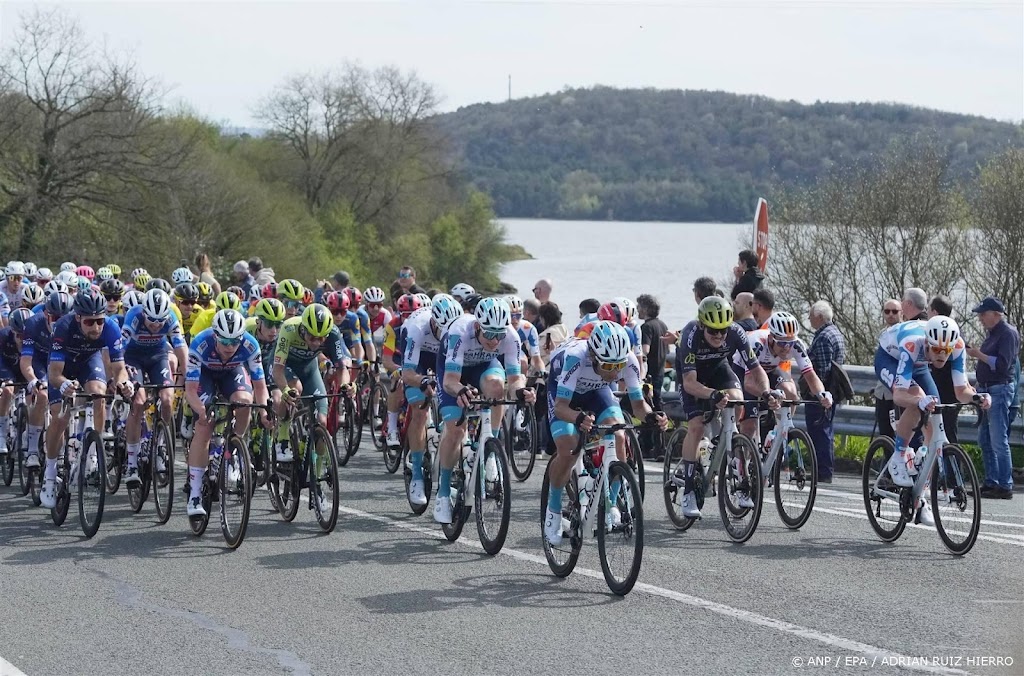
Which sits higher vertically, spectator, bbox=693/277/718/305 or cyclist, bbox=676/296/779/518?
spectator, bbox=693/277/718/305

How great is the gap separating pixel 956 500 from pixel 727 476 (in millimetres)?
1742

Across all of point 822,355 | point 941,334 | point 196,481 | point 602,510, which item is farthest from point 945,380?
point 196,481

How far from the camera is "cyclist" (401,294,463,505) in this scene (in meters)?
11.3

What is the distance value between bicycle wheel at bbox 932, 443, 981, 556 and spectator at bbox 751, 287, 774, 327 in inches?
115

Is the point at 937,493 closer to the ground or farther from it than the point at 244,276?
closer to the ground

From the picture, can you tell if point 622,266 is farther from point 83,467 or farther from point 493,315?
point 493,315

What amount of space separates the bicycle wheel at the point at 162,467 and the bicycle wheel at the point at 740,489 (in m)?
4.65

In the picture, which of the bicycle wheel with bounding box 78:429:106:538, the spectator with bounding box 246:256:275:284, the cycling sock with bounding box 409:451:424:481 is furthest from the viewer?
the spectator with bounding box 246:256:275:284

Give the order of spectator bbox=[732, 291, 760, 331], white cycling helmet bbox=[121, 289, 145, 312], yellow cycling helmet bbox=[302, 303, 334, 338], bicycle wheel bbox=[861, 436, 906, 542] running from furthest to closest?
spectator bbox=[732, 291, 760, 331], white cycling helmet bbox=[121, 289, 145, 312], yellow cycling helmet bbox=[302, 303, 334, 338], bicycle wheel bbox=[861, 436, 906, 542]

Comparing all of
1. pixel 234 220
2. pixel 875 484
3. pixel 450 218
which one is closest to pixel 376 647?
pixel 875 484

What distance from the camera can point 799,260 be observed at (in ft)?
118

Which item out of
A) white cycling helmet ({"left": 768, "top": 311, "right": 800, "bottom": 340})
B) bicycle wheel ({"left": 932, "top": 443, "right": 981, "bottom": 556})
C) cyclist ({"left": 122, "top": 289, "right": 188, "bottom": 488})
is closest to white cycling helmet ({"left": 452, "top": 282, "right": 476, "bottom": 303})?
cyclist ({"left": 122, "top": 289, "right": 188, "bottom": 488})

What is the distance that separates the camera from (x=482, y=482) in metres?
9.99

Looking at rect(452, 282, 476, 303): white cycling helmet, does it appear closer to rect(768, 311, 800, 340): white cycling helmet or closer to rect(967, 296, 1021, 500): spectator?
rect(768, 311, 800, 340): white cycling helmet
